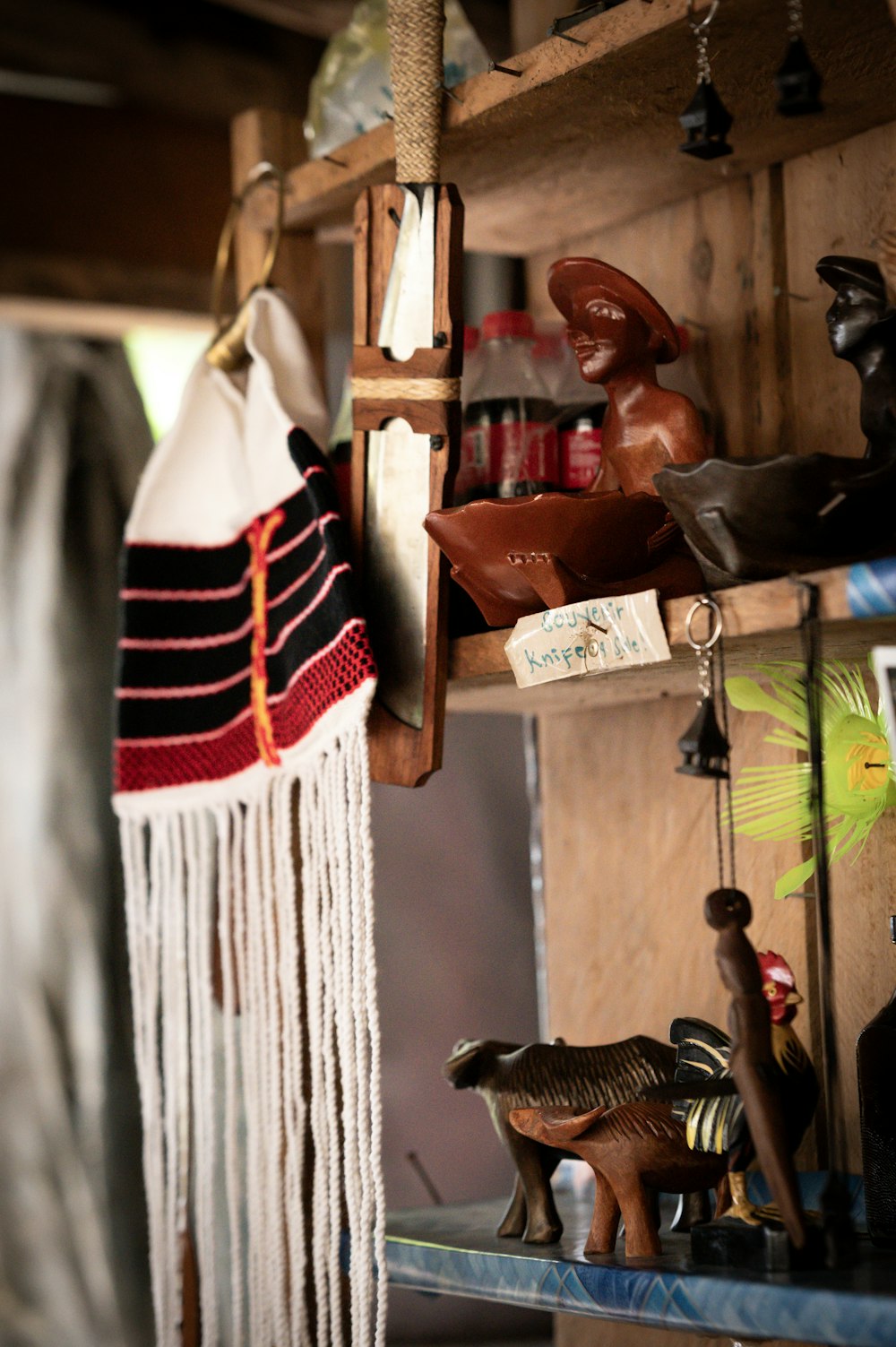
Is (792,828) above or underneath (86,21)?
underneath

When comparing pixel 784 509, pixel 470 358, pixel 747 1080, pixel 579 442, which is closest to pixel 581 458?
pixel 579 442

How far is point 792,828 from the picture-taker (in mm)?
959

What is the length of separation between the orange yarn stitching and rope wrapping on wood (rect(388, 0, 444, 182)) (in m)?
0.26

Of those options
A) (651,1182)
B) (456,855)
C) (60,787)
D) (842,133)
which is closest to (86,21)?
(60,787)

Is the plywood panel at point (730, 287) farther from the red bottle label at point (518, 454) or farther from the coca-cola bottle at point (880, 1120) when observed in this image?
the coca-cola bottle at point (880, 1120)

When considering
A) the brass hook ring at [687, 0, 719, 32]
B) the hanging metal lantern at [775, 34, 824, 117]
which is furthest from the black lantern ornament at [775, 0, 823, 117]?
the brass hook ring at [687, 0, 719, 32]

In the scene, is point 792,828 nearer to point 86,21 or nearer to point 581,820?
point 581,820

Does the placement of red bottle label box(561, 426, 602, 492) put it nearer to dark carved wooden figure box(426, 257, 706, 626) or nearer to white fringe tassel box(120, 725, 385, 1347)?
dark carved wooden figure box(426, 257, 706, 626)

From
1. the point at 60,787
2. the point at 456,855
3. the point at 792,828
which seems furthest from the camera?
the point at 60,787

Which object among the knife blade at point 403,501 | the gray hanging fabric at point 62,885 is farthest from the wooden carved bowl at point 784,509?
the gray hanging fabric at point 62,885

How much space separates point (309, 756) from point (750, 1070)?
1.26 feet

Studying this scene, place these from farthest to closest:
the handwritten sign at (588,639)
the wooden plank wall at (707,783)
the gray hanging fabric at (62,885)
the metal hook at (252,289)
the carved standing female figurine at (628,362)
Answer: the gray hanging fabric at (62,885) < the metal hook at (252,289) < the wooden plank wall at (707,783) < the carved standing female figurine at (628,362) < the handwritten sign at (588,639)

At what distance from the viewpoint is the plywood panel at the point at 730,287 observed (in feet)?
3.39

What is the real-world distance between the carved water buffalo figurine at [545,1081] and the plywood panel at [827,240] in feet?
1.39
